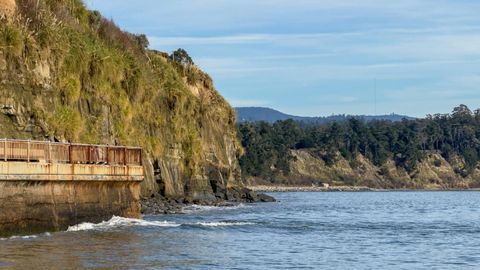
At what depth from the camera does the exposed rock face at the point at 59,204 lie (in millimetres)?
34594

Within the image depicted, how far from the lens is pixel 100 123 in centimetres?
5562

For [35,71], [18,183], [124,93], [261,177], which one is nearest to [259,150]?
[261,177]

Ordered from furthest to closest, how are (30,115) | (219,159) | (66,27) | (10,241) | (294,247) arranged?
(219,159) < (66,27) < (30,115) < (294,247) < (10,241)

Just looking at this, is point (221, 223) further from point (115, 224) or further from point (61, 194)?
point (61, 194)

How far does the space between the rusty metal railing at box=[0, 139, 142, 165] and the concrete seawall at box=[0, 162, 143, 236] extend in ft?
1.18

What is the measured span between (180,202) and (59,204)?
32691 millimetres

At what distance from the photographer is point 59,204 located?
3772 centimetres

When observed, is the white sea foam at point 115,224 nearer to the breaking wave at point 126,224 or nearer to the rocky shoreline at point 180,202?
the breaking wave at point 126,224

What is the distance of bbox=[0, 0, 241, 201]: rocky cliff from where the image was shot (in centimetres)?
4741

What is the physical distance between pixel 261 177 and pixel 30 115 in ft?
497

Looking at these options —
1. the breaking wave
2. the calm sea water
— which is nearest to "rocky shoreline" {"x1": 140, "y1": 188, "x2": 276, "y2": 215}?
the calm sea water

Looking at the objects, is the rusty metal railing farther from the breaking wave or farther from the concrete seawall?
the breaking wave

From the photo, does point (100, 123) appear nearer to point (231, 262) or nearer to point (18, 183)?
point (18, 183)

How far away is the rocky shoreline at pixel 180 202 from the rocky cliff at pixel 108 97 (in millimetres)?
737
